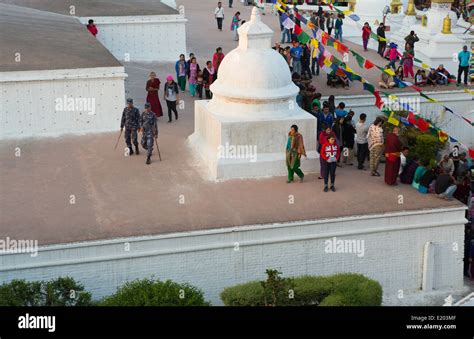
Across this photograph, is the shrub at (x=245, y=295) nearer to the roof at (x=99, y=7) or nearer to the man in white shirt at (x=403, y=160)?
the man in white shirt at (x=403, y=160)

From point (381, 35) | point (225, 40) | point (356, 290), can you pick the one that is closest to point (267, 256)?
point (356, 290)

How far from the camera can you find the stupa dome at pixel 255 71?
15516mm

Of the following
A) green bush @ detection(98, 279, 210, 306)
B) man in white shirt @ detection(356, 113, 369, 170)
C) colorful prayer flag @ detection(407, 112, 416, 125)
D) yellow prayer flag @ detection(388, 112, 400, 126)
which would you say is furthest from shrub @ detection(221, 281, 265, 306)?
colorful prayer flag @ detection(407, 112, 416, 125)

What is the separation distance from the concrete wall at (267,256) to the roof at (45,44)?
19.0 ft

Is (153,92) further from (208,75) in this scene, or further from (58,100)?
(208,75)

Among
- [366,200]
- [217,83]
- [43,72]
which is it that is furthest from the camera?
[43,72]

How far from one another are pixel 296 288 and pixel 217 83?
5403 millimetres

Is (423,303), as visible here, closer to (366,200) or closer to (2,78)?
(366,200)

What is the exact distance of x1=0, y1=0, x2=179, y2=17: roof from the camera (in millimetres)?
24375

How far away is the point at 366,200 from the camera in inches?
565

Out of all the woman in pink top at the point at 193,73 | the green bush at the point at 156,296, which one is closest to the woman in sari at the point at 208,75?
the woman in pink top at the point at 193,73

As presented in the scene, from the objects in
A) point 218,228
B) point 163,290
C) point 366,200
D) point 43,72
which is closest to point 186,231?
point 218,228

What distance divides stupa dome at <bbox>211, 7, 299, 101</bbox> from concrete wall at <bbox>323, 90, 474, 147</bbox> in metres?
4.81
